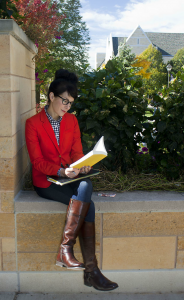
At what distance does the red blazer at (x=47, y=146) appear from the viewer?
2.26m

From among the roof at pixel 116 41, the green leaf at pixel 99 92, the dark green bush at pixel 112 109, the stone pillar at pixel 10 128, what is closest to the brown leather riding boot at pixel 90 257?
the stone pillar at pixel 10 128

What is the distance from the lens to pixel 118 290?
2426mm

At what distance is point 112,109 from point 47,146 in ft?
2.72

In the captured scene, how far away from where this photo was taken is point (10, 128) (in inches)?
85.6

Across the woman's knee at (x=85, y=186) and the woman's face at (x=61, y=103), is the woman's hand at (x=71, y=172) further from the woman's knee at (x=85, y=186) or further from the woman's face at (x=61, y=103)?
the woman's face at (x=61, y=103)

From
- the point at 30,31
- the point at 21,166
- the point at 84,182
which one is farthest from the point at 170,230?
the point at 30,31

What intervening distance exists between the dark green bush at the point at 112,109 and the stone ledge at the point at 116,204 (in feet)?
1.92

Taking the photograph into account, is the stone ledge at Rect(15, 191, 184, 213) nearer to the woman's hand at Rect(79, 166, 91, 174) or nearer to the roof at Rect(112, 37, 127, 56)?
the woman's hand at Rect(79, 166, 91, 174)

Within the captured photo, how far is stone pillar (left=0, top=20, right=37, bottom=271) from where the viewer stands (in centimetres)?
211

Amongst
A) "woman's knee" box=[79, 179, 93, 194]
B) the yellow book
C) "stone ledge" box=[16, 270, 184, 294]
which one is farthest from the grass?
Answer: "stone ledge" box=[16, 270, 184, 294]

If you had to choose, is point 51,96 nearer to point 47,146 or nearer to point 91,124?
point 47,146

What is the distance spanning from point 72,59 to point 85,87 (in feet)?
58.2

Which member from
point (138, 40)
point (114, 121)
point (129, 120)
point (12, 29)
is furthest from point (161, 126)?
point (138, 40)

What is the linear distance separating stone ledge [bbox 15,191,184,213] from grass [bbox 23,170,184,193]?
0.16m
